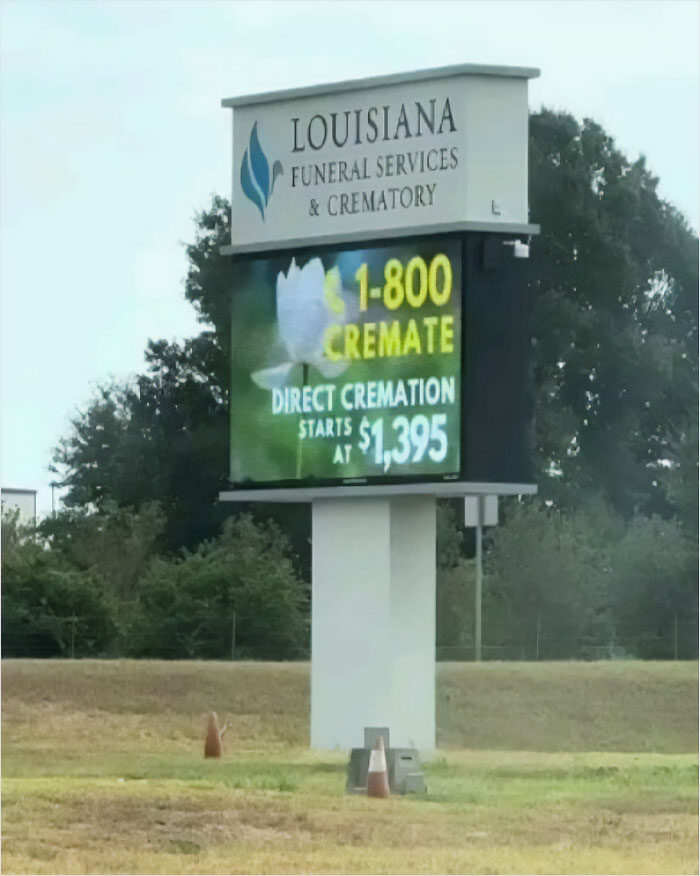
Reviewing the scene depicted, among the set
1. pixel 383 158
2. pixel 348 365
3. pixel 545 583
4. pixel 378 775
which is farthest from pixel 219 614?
pixel 378 775

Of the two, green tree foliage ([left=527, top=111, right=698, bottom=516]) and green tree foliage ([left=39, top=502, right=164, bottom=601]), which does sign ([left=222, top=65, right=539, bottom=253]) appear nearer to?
green tree foliage ([left=39, top=502, right=164, bottom=601])

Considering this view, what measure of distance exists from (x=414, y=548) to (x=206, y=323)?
1035 inches

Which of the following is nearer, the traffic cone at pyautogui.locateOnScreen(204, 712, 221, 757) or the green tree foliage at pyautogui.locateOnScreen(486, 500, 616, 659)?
the traffic cone at pyautogui.locateOnScreen(204, 712, 221, 757)

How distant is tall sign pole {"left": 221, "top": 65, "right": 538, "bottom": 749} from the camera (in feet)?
72.4

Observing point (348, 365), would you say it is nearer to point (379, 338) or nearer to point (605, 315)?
point (379, 338)

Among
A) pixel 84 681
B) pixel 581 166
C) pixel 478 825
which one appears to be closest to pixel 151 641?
pixel 84 681

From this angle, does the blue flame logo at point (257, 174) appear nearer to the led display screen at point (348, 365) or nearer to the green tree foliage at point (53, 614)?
the led display screen at point (348, 365)

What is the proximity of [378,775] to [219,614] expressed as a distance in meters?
16.4

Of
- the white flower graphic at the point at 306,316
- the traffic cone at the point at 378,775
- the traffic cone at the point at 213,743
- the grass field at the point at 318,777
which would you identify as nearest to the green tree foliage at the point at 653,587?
the grass field at the point at 318,777

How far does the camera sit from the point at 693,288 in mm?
53406

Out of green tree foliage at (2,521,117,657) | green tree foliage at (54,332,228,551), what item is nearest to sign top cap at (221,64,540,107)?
green tree foliage at (2,521,117,657)

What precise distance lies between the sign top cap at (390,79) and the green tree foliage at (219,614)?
14291 mm

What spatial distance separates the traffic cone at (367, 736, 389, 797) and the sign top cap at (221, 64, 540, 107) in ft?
21.0

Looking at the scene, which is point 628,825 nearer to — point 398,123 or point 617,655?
point 398,123
